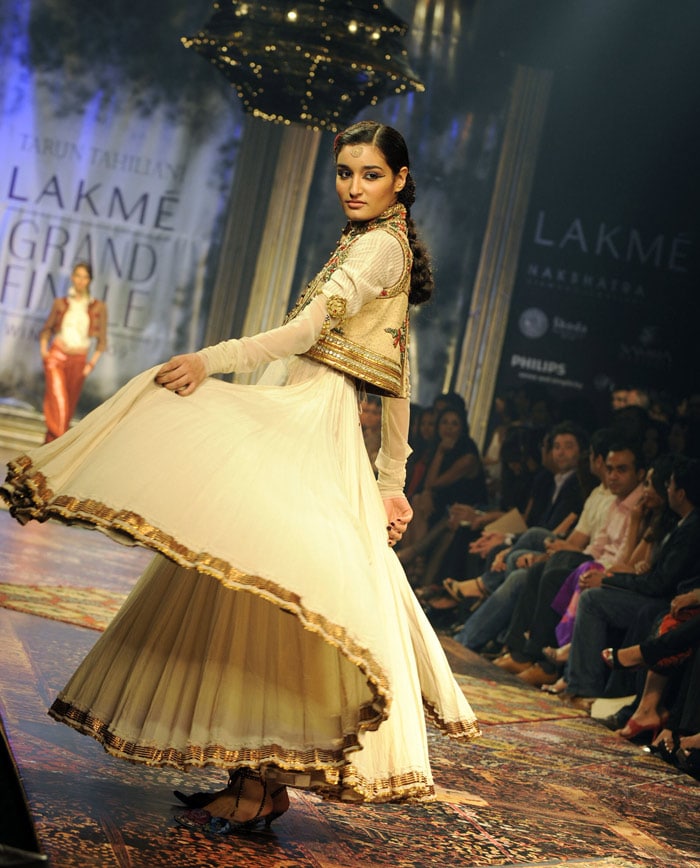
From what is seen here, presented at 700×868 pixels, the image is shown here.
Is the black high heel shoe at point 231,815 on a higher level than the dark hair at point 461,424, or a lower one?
lower

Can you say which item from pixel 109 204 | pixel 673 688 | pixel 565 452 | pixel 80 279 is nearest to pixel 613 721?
pixel 673 688

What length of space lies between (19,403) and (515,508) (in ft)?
15.5

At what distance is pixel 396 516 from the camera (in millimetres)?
2701

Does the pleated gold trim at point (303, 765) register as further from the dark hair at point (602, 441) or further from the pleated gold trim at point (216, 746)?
the dark hair at point (602, 441)

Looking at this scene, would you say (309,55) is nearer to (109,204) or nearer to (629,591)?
(629,591)

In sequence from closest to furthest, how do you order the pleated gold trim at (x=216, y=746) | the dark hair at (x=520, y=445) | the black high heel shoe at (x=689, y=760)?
the pleated gold trim at (x=216, y=746)
the black high heel shoe at (x=689, y=760)
the dark hair at (x=520, y=445)

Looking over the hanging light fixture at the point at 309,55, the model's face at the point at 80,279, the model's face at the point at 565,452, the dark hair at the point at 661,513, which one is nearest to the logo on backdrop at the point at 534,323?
the model's face at the point at 565,452

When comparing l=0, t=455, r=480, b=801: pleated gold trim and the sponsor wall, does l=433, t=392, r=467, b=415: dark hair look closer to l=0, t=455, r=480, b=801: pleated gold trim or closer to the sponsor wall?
the sponsor wall

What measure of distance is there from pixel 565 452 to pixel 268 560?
4637mm

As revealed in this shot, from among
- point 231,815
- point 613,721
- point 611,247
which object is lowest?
point 613,721

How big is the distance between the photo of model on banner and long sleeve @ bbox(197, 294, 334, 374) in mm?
7631

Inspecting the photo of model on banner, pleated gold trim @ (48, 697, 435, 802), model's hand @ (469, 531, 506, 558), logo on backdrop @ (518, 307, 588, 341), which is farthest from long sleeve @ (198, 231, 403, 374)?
the photo of model on banner

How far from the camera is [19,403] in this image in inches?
386

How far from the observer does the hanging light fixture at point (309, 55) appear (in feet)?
19.3
